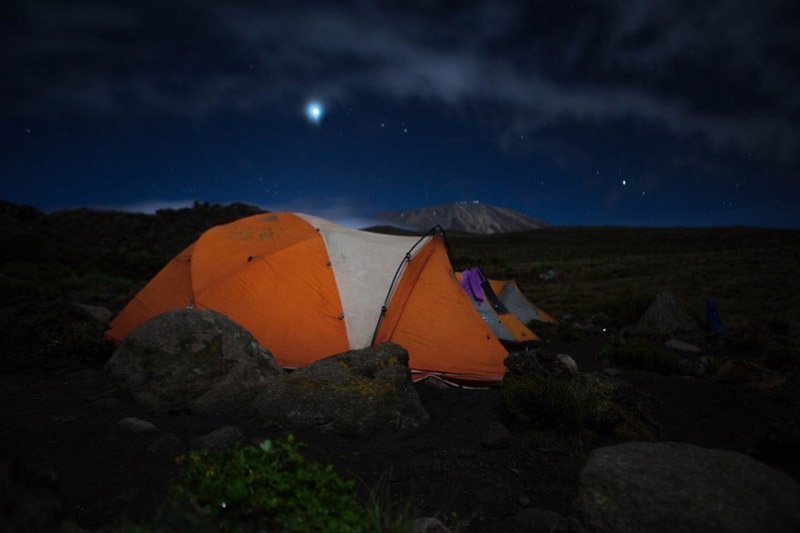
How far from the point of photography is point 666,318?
1448 cm

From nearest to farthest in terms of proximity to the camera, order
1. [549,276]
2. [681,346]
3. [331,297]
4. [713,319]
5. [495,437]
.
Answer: [495,437]
[331,297]
[681,346]
[713,319]
[549,276]

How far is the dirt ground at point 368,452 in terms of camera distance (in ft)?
11.2

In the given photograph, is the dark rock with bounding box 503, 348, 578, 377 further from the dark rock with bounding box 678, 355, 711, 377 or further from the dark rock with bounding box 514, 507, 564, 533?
the dark rock with bounding box 678, 355, 711, 377

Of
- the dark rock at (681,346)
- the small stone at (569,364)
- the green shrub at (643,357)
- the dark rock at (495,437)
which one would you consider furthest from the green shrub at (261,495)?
the dark rock at (681,346)

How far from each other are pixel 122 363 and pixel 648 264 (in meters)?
38.1

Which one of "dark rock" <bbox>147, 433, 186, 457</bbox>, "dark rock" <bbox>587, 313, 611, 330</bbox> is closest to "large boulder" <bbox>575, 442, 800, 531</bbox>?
"dark rock" <bbox>147, 433, 186, 457</bbox>

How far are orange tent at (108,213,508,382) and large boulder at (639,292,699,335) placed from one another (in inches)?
370

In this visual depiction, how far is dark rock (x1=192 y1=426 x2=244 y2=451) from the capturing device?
4117mm

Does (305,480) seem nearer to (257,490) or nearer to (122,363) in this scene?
(257,490)

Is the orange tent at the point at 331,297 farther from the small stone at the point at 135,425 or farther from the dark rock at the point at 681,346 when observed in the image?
the dark rock at the point at 681,346

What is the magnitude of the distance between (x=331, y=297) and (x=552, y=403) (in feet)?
12.7

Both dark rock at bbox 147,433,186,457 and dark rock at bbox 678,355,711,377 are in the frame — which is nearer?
dark rock at bbox 147,433,186,457

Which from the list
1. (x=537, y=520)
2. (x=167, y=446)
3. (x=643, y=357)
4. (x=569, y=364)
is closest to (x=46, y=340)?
(x=167, y=446)

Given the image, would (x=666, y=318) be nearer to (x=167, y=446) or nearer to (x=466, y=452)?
(x=466, y=452)
